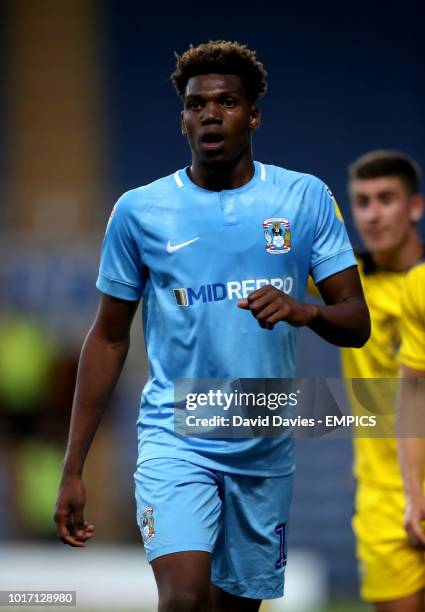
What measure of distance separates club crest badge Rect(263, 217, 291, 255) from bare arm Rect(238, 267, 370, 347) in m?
0.20

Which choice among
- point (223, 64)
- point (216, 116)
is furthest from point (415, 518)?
point (223, 64)

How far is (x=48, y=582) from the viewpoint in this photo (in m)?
8.64

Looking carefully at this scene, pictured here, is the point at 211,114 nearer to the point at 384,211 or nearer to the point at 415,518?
the point at 415,518

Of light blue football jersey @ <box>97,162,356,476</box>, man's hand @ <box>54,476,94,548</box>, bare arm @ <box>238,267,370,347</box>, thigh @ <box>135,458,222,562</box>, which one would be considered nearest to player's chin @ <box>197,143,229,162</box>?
light blue football jersey @ <box>97,162,356,476</box>

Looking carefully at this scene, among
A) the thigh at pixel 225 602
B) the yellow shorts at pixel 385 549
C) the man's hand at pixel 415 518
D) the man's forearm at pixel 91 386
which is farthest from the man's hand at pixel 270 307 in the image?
the yellow shorts at pixel 385 549

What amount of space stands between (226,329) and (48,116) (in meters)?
9.46

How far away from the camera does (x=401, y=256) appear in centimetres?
608

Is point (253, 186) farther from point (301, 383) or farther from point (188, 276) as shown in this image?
point (301, 383)

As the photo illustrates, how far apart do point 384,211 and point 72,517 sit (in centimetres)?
255

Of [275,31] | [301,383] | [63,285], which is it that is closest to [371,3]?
[275,31]

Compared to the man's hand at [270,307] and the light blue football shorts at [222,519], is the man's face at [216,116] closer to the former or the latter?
the man's hand at [270,307]

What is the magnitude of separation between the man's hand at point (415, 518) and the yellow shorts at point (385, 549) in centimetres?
60

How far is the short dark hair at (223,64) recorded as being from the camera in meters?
4.42

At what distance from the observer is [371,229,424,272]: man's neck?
6.09m
